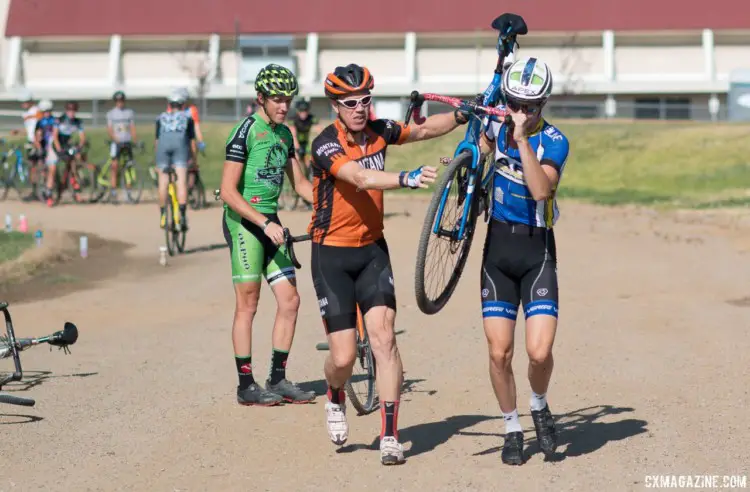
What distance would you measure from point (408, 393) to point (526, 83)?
3.45 metres

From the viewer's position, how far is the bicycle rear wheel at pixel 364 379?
9.59 m

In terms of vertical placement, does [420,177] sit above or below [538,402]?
above

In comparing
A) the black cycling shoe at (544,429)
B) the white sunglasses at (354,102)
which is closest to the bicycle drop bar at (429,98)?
the white sunglasses at (354,102)

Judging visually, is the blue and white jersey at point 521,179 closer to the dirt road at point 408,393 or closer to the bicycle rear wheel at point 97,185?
the dirt road at point 408,393

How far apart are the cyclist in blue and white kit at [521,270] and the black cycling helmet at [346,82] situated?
0.82 m

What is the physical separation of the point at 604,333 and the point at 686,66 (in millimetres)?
57180

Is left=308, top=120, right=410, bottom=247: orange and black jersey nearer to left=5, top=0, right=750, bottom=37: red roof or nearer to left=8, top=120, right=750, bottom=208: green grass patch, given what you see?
left=8, top=120, right=750, bottom=208: green grass patch

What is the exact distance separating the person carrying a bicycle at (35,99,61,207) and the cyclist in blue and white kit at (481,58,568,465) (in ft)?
65.1

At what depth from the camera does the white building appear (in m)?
66.8

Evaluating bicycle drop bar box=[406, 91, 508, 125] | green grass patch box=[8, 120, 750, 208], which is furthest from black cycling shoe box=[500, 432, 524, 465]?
green grass patch box=[8, 120, 750, 208]

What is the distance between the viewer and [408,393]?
10.3m

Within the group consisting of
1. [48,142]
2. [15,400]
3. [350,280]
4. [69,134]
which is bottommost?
[15,400]

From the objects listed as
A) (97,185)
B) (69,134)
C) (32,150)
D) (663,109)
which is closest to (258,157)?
(69,134)

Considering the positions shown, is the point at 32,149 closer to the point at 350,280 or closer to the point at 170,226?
the point at 170,226
